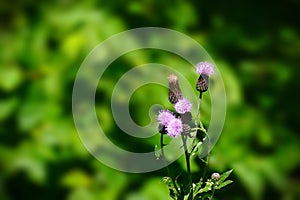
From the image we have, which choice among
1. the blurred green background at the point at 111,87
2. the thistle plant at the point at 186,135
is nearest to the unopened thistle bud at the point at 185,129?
the thistle plant at the point at 186,135

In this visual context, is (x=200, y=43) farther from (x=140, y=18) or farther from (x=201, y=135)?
(x=201, y=135)

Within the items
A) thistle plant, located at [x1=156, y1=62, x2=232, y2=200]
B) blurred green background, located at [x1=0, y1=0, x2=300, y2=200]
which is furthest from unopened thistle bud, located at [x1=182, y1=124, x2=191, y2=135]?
blurred green background, located at [x1=0, y1=0, x2=300, y2=200]

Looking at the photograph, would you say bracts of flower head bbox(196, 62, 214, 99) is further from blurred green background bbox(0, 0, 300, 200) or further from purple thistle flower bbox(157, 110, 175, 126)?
blurred green background bbox(0, 0, 300, 200)

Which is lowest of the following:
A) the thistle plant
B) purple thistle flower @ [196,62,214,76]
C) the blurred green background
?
the thistle plant

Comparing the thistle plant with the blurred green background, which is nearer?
the thistle plant

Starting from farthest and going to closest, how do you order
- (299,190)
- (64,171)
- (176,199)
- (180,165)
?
(299,190), (64,171), (180,165), (176,199)

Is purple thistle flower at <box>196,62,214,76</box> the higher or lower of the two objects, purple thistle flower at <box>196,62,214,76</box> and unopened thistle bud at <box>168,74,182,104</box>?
the higher

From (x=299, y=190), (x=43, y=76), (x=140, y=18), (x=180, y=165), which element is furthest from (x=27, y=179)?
(x=180, y=165)
